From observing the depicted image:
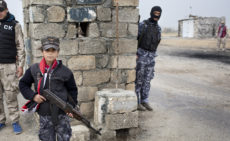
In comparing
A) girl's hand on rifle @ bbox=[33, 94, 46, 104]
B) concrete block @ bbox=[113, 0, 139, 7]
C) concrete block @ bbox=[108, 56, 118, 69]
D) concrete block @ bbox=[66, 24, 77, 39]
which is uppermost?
concrete block @ bbox=[113, 0, 139, 7]

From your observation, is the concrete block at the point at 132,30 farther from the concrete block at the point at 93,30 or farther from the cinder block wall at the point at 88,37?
the concrete block at the point at 93,30

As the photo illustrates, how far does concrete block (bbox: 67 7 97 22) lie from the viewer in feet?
12.1

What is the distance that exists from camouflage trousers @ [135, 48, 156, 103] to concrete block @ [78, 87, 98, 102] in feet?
3.71

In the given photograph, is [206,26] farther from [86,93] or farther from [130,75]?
[86,93]

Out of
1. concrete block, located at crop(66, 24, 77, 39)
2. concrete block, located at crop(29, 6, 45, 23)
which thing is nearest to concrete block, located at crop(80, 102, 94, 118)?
concrete block, located at crop(66, 24, 77, 39)

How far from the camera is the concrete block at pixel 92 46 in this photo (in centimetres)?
380

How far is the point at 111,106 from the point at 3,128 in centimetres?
187

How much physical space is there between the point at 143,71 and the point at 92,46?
138 centimetres

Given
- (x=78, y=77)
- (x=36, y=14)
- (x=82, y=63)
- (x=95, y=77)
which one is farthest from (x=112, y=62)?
(x=36, y=14)

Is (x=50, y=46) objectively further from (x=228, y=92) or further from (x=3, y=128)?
(x=228, y=92)

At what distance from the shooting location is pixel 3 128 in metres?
3.84

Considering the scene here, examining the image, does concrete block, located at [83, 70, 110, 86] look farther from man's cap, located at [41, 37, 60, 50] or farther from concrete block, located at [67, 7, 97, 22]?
man's cap, located at [41, 37, 60, 50]

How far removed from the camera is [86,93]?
13.0 ft

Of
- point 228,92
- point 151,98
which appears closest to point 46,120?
point 151,98
